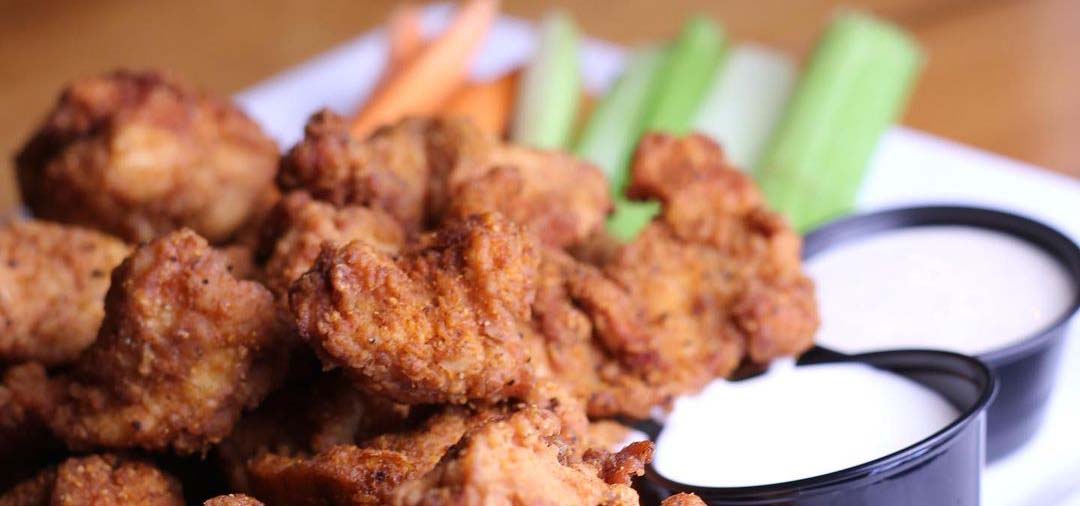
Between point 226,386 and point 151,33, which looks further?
point 151,33

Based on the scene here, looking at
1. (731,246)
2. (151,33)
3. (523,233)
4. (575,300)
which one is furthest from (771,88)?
(151,33)

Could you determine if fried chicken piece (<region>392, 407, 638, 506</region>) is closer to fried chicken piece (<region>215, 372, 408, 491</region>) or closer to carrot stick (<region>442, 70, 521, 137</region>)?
fried chicken piece (<region>215, 372, 408, 491</region>)

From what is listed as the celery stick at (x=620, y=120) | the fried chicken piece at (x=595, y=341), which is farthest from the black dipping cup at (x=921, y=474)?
the celery stick at (x=620, y=120)

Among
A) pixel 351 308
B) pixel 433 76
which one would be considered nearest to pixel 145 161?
pixel 351 308

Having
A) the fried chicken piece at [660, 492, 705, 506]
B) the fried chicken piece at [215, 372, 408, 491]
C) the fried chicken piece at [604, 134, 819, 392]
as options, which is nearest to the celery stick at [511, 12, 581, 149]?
the fried chicken piece at [604, 134, 819, 392]

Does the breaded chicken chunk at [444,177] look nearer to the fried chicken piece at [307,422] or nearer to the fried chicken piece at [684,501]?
the fried chicken piece at [307,422]

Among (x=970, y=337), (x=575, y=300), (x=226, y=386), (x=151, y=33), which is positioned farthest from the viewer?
(x=151, y=33)

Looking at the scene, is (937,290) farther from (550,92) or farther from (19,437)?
(19,437)

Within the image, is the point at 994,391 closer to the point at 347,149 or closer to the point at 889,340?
the point at 889,340
